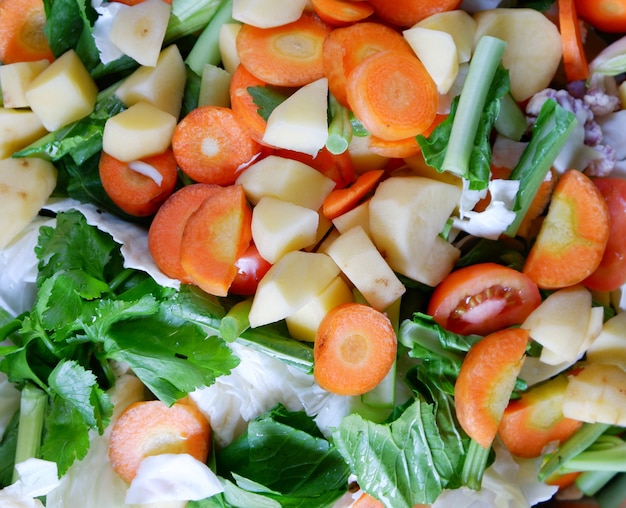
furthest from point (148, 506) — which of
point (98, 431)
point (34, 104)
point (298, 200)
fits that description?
point (34, 104)

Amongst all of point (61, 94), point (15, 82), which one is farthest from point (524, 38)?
point (15, 82)

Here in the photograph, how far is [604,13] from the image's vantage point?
5.95 feet

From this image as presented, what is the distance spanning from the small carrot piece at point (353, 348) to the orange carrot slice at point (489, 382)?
7.4 inches

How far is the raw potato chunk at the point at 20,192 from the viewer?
71.4 inches

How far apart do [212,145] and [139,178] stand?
221mm

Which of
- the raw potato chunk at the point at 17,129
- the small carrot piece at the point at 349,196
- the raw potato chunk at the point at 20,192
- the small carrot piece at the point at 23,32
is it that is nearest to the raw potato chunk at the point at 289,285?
the small carrot piece at the point at 349,196

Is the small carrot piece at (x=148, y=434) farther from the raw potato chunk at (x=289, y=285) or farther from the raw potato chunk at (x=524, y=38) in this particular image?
the raw potato chunk at (x=524, y=38)

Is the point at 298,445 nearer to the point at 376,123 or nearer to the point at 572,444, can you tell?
the point at 572,444

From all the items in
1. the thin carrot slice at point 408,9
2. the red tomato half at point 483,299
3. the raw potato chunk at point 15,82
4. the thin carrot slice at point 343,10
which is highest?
the thin carrot slice at point 343,10

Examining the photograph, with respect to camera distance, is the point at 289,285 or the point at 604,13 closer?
the point at 289,285

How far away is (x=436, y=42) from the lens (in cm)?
162

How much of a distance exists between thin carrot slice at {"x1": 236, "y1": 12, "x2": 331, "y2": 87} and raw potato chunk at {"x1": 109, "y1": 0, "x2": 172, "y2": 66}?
0.22 m

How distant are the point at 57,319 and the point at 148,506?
556 mm

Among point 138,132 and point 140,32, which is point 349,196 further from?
point 140,32
